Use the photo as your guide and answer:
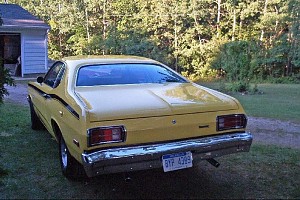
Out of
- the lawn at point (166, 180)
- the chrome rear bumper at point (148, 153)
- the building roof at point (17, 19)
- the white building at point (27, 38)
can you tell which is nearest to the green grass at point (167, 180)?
the lawn at point (166, 180)

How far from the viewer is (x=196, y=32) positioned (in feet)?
91.9

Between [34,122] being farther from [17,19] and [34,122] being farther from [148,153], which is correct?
[17,19]

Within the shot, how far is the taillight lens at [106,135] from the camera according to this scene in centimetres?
356

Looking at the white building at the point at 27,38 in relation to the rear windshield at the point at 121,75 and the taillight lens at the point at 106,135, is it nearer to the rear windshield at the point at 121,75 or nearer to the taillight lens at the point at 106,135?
the rear windshield at the point at 121,75

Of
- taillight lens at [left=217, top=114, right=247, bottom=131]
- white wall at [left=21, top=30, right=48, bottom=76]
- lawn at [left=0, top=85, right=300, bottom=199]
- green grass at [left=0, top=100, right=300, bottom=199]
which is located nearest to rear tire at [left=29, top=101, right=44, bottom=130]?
lawn at [left=0, top=85, right=300, bottom=199]

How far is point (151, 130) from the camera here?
12.2 feet

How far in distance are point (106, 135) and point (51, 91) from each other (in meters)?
1.87

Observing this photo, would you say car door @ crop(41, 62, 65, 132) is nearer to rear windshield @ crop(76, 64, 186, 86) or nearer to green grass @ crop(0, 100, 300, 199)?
rear windshield @ crop(76, 64, 186, 86)

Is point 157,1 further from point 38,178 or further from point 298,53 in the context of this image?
point 38,178

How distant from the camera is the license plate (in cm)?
374

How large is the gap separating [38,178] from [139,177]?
4.10 ft

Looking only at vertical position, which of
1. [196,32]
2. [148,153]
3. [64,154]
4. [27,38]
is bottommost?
[64,154]

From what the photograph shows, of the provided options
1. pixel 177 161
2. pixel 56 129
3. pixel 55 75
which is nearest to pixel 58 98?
pixel 56 129

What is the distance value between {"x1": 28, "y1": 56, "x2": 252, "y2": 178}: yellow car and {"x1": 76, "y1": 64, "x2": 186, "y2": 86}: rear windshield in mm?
14
